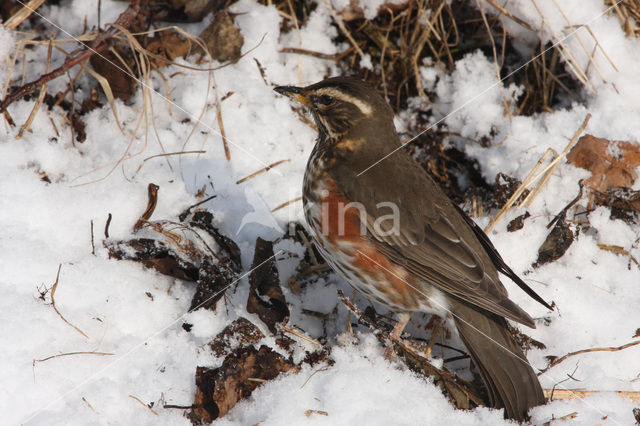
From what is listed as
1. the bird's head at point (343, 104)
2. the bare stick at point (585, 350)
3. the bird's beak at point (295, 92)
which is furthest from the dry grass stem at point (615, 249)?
the bird's beak at point (295, 92)

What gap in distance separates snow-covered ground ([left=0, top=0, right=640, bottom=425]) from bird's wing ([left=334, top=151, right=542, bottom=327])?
1.43 feet

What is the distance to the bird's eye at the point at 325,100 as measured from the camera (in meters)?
3.46

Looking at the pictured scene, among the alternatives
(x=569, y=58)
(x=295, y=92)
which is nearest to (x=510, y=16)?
(x=569, y=58)

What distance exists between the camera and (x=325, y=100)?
3473 millimetres

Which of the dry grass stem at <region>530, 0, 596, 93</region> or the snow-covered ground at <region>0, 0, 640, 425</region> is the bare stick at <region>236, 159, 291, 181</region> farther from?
the dry grass stem at <region>530, 0, 596, 93</region>

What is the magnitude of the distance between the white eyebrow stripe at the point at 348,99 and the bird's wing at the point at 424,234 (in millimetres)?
370

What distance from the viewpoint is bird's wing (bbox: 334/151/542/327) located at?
10.0ft

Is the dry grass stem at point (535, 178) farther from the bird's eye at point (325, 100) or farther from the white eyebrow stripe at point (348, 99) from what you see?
the bird's eye at point (325, 100)

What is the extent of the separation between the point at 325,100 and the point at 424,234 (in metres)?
0.96

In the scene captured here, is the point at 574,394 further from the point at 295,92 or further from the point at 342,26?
the point at 342,26

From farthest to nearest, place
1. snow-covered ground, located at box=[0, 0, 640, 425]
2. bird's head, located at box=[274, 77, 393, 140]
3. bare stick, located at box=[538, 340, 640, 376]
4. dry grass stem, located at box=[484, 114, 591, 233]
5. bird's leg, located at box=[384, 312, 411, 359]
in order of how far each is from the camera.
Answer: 1. dry grass stem, located at box=[484, 114, 591, 233]
2. bird's head, located at box=[274, 77, 393, 140]
3. bird's leg, located at box=[384, 312, 411, 359]
4. bare stick, located at box=[538, 340, 640, 376]
5. snow-covered ground, located at box=[0, 0, 640, 425]

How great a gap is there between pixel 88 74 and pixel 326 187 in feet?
6.08

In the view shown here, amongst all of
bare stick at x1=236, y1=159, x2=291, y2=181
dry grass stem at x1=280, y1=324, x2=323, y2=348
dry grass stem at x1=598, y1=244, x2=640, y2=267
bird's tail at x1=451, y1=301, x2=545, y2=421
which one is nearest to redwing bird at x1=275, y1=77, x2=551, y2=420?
bird's tail at x1=451, y1=301, x2=545, y2=421

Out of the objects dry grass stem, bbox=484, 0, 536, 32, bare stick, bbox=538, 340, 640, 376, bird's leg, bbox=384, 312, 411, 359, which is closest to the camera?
bare stick, bbox=538, 340, 640, 376
